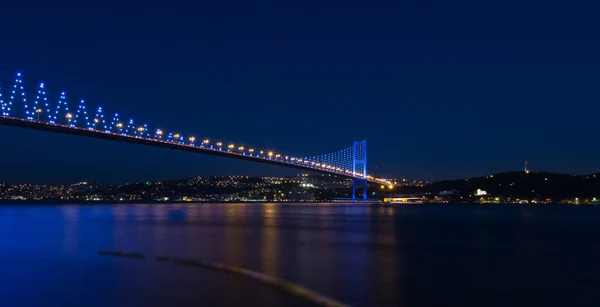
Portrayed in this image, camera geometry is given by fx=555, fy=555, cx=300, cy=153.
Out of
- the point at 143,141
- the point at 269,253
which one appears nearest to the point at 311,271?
the point at 269,253

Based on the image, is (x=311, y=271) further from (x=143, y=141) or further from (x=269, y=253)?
(x=143, y=141)

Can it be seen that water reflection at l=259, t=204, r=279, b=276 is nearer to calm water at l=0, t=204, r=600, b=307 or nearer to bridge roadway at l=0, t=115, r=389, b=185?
calm water at l=0, t=204, r=600, b=307

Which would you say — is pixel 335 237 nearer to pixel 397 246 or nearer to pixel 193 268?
pixel 397 246

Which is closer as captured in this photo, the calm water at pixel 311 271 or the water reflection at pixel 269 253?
the calm water at pixel 311 271

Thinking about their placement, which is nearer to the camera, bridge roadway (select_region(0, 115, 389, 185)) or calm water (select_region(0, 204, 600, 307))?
calm water (select_region(0, 204, 600, 307))

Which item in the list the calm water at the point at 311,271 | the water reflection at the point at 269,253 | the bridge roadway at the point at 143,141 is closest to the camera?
the calm water at the point at 311,271

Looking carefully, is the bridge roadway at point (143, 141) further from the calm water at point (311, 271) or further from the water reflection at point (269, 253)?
the water reflection at point (269, 253)

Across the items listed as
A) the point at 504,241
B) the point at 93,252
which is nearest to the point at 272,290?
the point at 93,252

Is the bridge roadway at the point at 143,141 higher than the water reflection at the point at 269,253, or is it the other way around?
the bridge roadway at the point at 143,141

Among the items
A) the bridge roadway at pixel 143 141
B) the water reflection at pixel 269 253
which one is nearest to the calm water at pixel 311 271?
the water reflection at pixel 269 253

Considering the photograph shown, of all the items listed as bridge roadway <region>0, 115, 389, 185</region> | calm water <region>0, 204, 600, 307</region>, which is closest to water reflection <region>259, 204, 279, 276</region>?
calm water <region>0, 204, 600, 307</region>

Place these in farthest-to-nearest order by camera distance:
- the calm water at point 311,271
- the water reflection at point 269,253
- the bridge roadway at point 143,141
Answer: the bridge roadway at point 143,141
the water reflection at point 269,253
the calm water at point 311,271

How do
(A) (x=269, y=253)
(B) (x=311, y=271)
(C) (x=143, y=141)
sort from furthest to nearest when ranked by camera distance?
1. (C) (x=143, y=141)
2. (A) (x=269, y=253)
3. (B) (x=311, y=271)

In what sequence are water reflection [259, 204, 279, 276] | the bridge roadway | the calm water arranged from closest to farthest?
the calm water < water reflection [259, 204, 279, 276] < the bridge roadway
